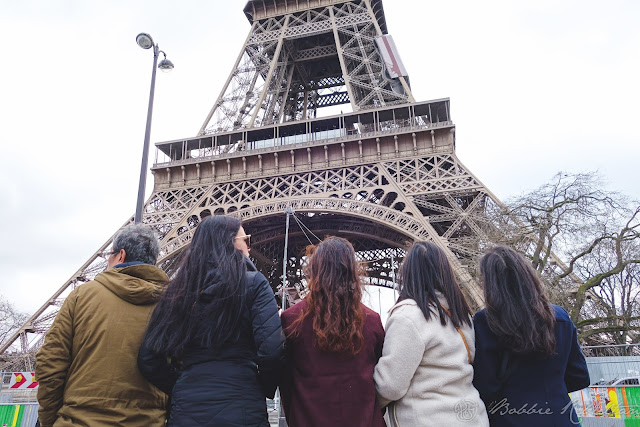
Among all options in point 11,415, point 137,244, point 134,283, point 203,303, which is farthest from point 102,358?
point 11,415

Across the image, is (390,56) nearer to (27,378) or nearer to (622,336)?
(622,336)

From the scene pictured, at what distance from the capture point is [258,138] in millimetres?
21297

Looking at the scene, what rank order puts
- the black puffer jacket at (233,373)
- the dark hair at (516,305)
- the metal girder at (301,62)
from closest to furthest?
1. the black puffer jacket at (233,373)
2. the dark hair at (516,305)
3. the metal girder at (301,62)

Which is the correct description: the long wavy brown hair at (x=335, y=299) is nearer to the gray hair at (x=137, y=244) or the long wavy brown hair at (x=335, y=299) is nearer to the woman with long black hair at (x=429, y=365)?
the woman with long black hair at (x=429, y=365)

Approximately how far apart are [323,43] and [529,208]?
57.7 ft

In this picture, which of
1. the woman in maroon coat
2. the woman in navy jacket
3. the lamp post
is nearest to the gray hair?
→ the woman in maroon coat

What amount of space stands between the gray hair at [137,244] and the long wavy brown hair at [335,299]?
43.7 inches

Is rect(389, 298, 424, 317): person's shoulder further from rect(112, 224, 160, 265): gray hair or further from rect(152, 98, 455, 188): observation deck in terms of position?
rect(152, 98, 455, 188): observation deck

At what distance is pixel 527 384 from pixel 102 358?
240 cm

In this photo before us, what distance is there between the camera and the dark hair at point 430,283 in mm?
2553

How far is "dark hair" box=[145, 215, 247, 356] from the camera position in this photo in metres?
2.35

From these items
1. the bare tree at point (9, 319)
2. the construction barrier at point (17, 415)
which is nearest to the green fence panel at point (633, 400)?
the construction barrier at point (17, 415)

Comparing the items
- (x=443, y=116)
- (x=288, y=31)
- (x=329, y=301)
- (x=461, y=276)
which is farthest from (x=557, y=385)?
(x=288, y=31)

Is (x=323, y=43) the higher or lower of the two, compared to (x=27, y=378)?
higher
